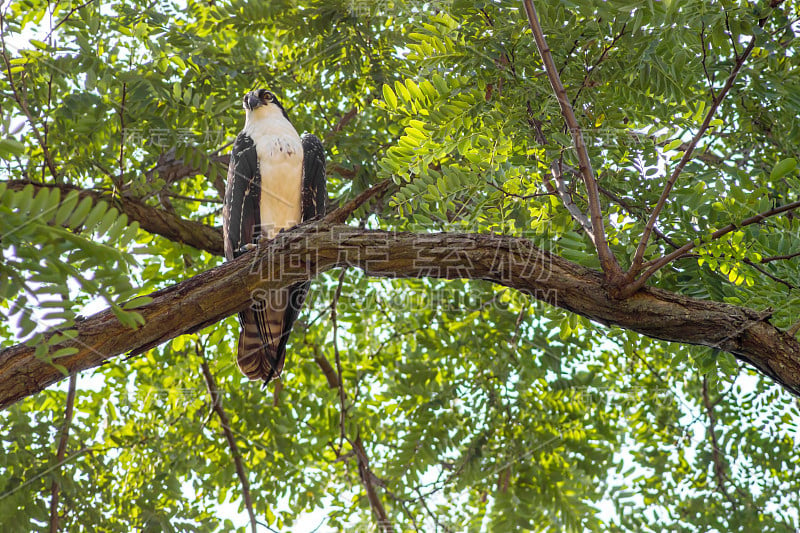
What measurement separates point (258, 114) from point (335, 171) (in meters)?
0.76

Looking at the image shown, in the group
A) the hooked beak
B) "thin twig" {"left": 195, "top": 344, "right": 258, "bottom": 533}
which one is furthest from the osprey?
"thin twig" {"left": 195, "top": 344, "right": 258, "bottom": 533}

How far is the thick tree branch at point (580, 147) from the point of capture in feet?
7.30

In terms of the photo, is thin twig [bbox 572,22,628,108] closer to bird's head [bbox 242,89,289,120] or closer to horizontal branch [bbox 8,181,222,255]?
bird's head [bbox 242,89,289,120]

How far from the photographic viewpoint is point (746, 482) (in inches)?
188

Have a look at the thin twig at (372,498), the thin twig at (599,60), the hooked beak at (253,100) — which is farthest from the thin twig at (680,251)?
→ the hooked beak at (253,100)

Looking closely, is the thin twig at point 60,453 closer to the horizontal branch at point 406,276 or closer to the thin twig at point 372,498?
the horizontal branch at point 406,276

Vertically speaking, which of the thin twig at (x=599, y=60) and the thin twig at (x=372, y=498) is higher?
the thin twig at (x=599, y=60)

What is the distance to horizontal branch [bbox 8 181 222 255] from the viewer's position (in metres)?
4.29

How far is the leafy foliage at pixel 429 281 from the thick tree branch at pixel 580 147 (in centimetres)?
38

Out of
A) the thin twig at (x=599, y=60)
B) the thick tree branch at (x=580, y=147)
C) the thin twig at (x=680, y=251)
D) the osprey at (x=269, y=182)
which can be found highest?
the osprey at (x=269, y=182)

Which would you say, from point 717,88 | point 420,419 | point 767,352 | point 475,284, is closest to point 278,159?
point 475,284

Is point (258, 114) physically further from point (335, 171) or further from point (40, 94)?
point (40, 94)

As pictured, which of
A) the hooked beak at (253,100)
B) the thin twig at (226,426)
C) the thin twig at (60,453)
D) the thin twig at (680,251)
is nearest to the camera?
the thin twig at (680,251)

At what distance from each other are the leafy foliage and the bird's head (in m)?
0.20
